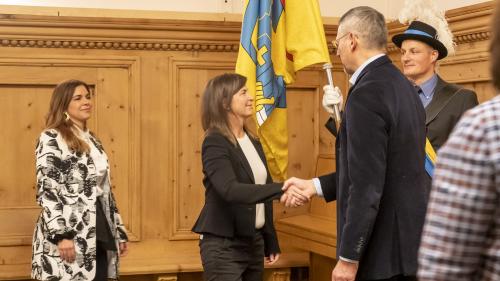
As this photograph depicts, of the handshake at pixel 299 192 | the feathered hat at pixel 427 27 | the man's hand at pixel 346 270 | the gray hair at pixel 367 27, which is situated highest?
the feathered hat at pixel 427 27

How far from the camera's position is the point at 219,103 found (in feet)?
12.2

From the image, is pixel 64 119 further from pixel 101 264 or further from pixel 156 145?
pixel 156 145

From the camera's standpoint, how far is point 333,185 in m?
3.22

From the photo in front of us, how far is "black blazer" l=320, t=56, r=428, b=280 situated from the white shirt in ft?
3.30

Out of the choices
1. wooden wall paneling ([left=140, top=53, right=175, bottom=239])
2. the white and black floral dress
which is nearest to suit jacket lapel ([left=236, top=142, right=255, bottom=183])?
the white and black floral dress

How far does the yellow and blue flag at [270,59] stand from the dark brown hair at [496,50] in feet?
9.01

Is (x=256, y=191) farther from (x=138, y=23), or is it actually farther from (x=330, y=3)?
(x=330, y=3)

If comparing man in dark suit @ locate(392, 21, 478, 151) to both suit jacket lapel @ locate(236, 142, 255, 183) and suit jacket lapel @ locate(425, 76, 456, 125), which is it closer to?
suit jacket lapel @ locate(425, 76, 456, 125)

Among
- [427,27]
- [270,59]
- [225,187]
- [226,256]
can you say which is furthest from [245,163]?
[427,27]

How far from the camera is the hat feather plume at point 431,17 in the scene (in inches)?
165

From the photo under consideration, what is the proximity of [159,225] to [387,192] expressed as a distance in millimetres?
3117

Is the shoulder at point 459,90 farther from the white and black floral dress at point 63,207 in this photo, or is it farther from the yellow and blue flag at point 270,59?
the white and black floral dress at point 63,207

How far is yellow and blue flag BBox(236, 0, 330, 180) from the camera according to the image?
4.17 metres

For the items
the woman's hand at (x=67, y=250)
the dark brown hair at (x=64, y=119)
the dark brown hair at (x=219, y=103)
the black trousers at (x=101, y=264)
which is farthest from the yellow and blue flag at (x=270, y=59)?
the woman's hand at (x=67, y=250)
